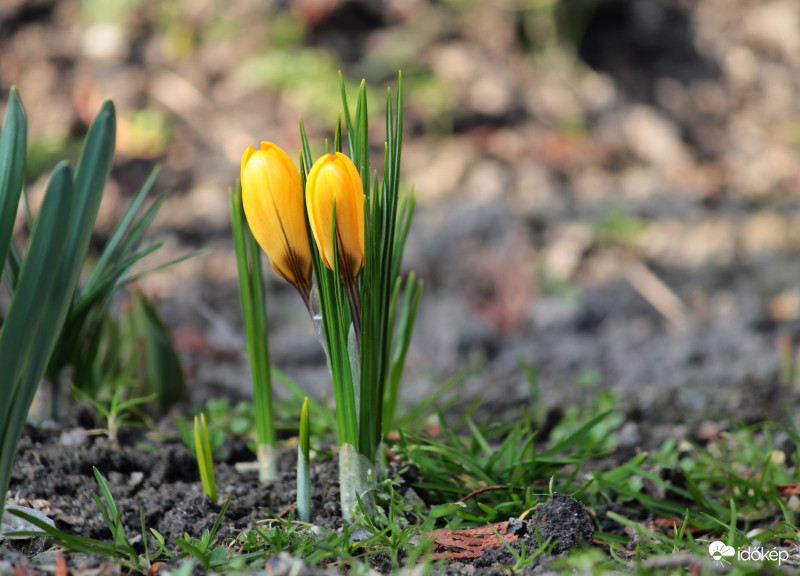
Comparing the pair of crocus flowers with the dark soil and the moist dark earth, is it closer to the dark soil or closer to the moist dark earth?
the dark soil

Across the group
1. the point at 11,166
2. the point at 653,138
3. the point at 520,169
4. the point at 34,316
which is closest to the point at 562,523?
the point at 34,316

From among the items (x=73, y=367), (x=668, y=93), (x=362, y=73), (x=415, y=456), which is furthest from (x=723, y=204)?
(x=73, y=367)

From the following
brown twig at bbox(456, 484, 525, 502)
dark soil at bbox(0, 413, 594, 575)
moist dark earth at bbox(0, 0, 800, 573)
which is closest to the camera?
dark soil at bbox(0, 413, 594, 575)

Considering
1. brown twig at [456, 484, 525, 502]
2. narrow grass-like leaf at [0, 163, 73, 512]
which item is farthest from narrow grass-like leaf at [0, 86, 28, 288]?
brown twig at [456, 484, 525, 502]

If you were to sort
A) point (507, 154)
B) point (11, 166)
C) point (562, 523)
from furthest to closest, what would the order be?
point (507, 154) → point (562, 523) → point (11, 166)

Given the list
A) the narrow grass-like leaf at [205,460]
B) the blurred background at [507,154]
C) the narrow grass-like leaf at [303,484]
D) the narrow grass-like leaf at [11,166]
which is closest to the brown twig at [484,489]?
the narrow grass-like leaf at [303,484]

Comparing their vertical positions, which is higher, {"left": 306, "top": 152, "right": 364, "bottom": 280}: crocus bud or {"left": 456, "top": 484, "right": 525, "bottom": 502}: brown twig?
{"left": 306, "top": 152, "right": 364, "bottom": 280}: crocus bud

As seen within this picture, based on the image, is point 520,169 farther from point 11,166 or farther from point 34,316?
point 34,316

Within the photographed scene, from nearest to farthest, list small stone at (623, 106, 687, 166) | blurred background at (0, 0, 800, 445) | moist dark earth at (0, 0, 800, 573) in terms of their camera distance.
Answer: moist dark earth at (0, 0, 800, 573)
blurred background at (0, 0, 800, 445)
small stone at (623, 106, 687, 166)
